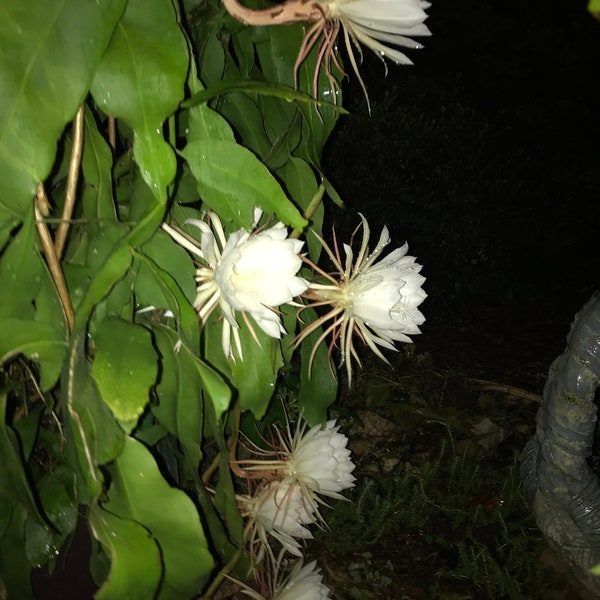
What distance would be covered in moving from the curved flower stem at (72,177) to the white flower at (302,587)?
0.49m

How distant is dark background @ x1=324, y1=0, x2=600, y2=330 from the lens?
2.80m

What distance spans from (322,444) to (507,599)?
1314mm

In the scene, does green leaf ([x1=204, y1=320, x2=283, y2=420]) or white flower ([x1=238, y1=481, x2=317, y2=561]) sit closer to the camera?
green leaf ([x1=204, y1=320, x2=283, y2=420])

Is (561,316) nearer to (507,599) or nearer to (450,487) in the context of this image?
(450,487)

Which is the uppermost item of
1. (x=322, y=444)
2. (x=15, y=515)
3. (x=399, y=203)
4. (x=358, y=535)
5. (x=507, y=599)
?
(x=322, y=444)

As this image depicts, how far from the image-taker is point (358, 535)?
1805mm

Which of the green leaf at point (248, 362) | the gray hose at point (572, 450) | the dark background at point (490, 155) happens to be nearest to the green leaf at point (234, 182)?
the green leaf at point (248, 362)

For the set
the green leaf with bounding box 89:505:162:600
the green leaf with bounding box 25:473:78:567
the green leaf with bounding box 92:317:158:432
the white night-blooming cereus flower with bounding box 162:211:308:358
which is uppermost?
the white night-blooming cereus flower with bounding box 162:211:308:358

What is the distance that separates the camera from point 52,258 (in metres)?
0.42

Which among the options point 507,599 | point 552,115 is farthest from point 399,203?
point 507,599

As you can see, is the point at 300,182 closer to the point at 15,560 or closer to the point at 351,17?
the point at 351,17

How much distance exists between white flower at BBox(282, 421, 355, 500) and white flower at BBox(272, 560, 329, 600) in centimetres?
11

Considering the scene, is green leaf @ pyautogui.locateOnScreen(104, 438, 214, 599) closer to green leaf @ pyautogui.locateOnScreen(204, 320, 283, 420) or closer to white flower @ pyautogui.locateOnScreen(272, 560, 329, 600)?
green leaf @ pyautogui.locateOnScreen(204, 320, 283, 420)

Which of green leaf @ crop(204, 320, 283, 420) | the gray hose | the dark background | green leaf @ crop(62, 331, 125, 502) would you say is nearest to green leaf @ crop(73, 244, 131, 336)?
green leaf @ crop(62, 331, 125, 502)
